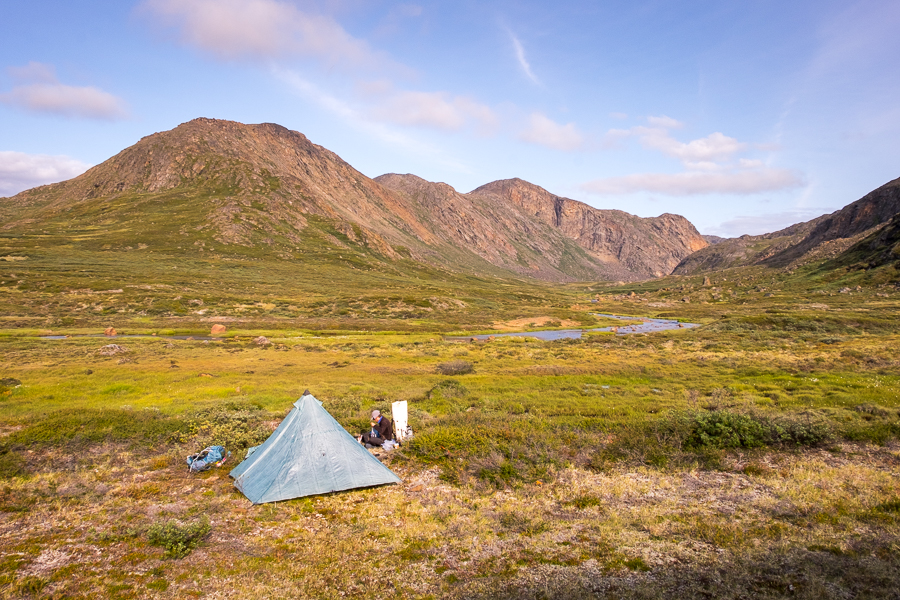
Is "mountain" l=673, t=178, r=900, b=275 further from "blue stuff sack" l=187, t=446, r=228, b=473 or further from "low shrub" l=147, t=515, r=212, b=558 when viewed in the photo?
"low shrub" l=147, t=515, r=212, b=558

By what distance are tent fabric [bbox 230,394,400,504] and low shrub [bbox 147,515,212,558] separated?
235 centimetres

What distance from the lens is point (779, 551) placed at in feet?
30.2

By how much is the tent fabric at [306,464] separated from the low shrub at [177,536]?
2.35m

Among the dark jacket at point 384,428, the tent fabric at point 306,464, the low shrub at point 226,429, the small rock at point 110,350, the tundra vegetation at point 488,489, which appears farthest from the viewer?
the small rock at point 110,350

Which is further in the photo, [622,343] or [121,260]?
[121,260]

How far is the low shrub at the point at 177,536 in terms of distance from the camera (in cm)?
978

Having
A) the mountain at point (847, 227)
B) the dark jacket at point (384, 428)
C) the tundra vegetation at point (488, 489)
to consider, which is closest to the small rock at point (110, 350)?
the tundra vegetation at point (488, 489)

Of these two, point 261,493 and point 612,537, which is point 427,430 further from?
point 612,537

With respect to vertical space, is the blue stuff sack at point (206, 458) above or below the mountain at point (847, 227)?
below

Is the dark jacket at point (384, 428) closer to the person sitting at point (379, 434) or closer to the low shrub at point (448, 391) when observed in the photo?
the person sitting at point (379, 434)

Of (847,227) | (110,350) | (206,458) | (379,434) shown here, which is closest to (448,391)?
(379,434)

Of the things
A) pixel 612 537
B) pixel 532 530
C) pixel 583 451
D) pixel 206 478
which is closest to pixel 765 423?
pixel 583 451

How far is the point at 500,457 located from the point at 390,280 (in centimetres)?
15300

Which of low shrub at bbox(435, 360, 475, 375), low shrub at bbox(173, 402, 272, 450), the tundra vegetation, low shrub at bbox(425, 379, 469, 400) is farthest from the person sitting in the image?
low shrub at bbox(435, 360, 475, 375)
